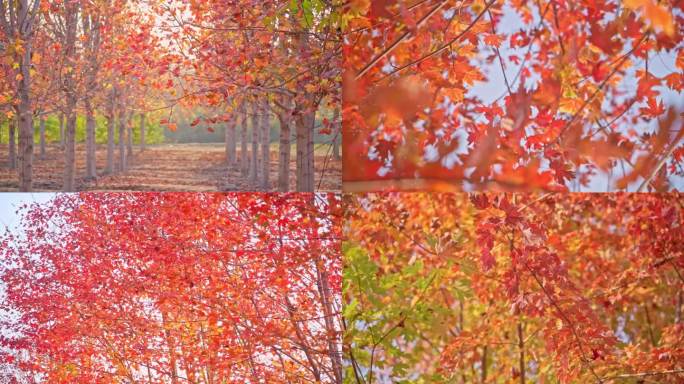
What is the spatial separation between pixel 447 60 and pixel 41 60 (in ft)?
4.81

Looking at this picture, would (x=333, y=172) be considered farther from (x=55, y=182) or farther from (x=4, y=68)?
(x=4, y=68)

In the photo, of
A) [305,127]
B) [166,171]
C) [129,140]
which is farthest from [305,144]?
[129,140]

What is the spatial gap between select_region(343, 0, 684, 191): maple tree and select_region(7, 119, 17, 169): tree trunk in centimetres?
120

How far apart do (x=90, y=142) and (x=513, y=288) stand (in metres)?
1.73

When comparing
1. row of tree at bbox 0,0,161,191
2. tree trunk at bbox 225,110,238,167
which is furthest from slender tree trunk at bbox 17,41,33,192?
tree trunk at bbox 225,110,238,167

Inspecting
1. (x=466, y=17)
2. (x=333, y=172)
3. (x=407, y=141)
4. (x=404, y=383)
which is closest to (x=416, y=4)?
(x=466, y=17)

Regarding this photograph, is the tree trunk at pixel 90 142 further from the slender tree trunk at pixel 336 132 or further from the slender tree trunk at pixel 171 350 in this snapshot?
the slender tree trunk at pixel 336 132

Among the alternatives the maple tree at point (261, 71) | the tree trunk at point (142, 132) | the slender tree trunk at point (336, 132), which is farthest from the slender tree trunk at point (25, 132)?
the slender tree trunk at point (336, 132)

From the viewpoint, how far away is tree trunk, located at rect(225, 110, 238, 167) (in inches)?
105

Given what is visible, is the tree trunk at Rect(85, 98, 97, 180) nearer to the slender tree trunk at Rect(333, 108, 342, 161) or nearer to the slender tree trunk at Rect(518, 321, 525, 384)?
the slender tree trunk at Rect(333, 108, 342, 161)

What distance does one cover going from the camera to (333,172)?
9.06 ft

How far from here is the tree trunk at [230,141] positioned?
266 cm

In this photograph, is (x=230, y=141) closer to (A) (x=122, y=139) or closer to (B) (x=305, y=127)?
(B) (x=305, y=127)

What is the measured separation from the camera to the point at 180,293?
285 cm
